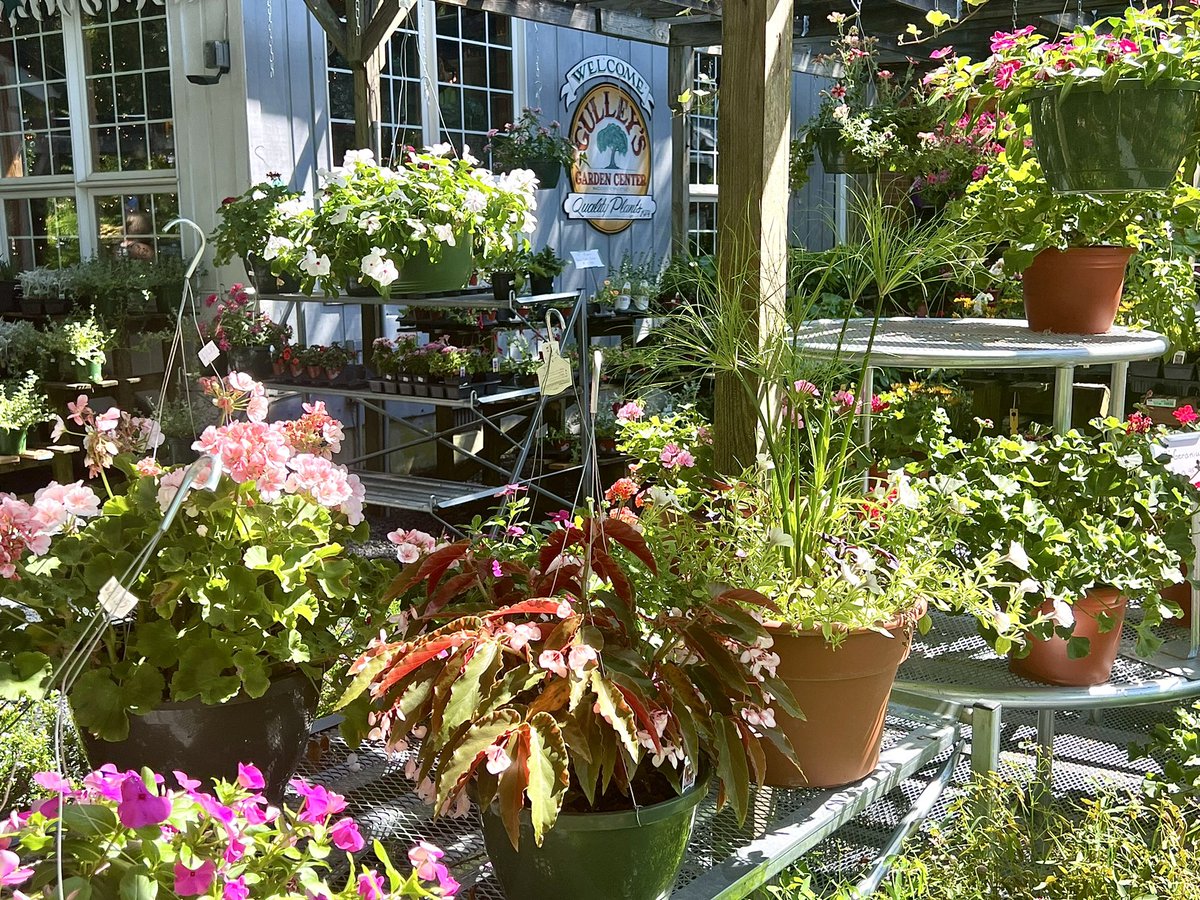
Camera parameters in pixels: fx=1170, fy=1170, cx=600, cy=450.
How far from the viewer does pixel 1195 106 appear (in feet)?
6.70

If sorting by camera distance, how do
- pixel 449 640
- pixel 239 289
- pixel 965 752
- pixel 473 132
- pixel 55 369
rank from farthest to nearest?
pixel 473 132
pixel 55 369
pixel 239 289
pixel 965 752
pixel 449 640

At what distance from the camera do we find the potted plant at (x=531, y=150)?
629 centimetres

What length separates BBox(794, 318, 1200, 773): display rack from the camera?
1.90 metres

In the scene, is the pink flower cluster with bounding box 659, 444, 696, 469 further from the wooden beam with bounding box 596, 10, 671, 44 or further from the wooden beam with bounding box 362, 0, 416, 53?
the wooden beam with bounding box 596, 10, 671, 44

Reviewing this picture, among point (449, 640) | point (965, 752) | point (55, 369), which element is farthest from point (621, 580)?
point (55, 369)

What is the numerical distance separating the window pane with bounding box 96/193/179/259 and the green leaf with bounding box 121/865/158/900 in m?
5.39

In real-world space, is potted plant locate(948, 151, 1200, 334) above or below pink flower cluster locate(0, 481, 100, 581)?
above

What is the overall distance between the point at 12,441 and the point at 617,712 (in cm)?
461

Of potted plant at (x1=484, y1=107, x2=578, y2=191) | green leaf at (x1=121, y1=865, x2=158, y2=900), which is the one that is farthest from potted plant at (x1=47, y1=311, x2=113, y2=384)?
green leaf at (x1=121, y1=865, x2=158, y2=900)

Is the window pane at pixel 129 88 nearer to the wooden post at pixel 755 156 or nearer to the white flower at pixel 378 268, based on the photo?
the white flower at pixel 378 268

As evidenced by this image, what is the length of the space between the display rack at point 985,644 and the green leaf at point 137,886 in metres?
1.16

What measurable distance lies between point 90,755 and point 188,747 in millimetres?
160

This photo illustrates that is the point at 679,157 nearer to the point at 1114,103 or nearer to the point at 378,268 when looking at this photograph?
the point at 378,268

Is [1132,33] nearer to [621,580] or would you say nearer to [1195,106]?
[1195,106]
